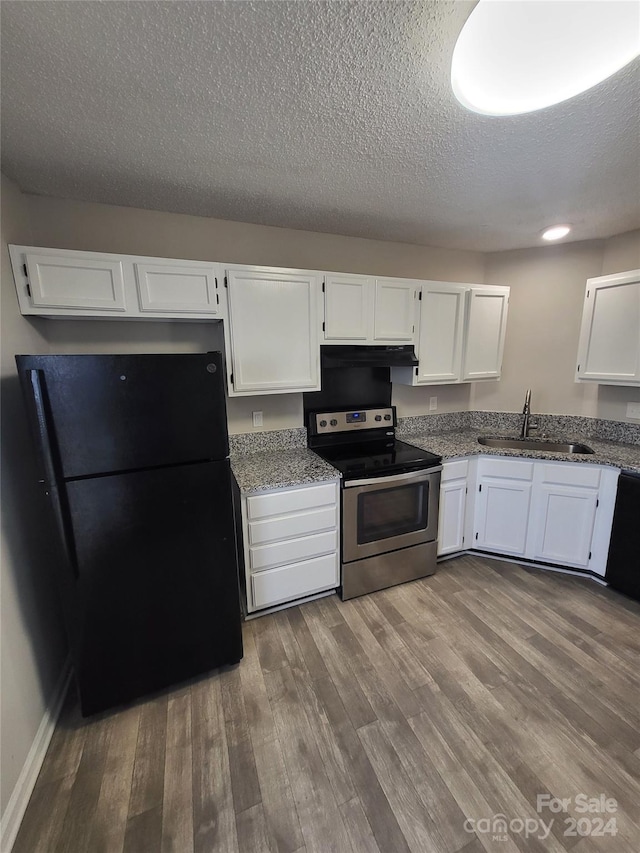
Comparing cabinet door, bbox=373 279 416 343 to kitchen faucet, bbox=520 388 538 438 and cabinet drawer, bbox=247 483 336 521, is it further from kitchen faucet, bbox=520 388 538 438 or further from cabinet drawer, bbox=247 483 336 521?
kitchen faucet, bbox=520 388 538 438

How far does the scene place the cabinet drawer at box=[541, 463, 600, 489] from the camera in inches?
92.4

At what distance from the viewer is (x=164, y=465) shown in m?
1.52

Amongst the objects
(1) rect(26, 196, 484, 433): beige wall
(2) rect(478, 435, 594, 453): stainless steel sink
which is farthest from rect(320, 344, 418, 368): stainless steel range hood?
(2) rect(478, 435, 594, 453): stainless steel sink

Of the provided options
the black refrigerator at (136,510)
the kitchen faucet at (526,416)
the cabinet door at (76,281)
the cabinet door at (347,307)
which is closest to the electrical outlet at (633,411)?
the kitchen faucet at (526,416)

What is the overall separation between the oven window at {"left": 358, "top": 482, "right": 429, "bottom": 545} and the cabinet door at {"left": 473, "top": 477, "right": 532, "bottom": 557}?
22.7 inches

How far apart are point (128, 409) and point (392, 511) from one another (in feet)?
5.73

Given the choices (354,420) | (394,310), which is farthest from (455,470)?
(394,310)

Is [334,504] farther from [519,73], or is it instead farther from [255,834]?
[519,73]

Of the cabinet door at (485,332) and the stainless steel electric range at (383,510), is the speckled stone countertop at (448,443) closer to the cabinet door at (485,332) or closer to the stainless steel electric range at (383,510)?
the stainless steel electric range at (383,510)

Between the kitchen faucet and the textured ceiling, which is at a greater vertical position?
the textured ceiling

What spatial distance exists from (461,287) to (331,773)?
3008 mm

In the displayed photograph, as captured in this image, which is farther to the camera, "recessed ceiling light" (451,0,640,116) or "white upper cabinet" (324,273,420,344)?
"white upper cabinet" (324,273,420,344)

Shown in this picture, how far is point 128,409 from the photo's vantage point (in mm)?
1423

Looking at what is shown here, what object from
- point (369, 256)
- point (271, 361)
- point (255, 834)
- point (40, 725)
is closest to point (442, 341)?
point (369, 256)
